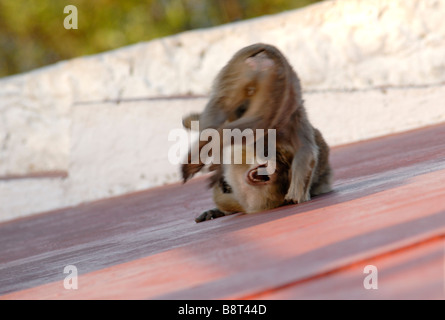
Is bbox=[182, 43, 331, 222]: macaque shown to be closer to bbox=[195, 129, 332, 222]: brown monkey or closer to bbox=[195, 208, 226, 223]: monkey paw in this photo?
bbox=[195, 129, 332, 222]: brown monkey

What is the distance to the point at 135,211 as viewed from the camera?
194 inches

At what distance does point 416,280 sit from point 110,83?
692 cm

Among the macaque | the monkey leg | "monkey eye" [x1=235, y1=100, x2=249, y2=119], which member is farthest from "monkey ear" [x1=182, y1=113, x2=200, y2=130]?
the monkey leg

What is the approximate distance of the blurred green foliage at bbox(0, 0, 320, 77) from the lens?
12742 mm

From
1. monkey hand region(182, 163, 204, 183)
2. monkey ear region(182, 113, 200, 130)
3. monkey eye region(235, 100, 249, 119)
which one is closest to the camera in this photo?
monkey hand region(182, 163, 204, 183)

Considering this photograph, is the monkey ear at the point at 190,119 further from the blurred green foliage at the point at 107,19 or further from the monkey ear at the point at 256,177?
the blurred green foliage at the point at 107,19

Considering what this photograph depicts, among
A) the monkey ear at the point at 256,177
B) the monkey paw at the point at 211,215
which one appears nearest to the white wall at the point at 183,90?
the monkey paw at the point at 211,215

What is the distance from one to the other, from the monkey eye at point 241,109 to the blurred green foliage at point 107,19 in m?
10.0

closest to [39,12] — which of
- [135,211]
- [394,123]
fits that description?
[394,123]

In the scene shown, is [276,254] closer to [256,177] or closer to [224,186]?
[256,177]

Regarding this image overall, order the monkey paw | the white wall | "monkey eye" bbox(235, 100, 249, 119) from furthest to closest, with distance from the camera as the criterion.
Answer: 1. the white wall
2. the monkey paw
3. "monkey eye" bbox(235, 100, 249, 119)

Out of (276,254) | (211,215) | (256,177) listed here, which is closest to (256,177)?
(256,177)
